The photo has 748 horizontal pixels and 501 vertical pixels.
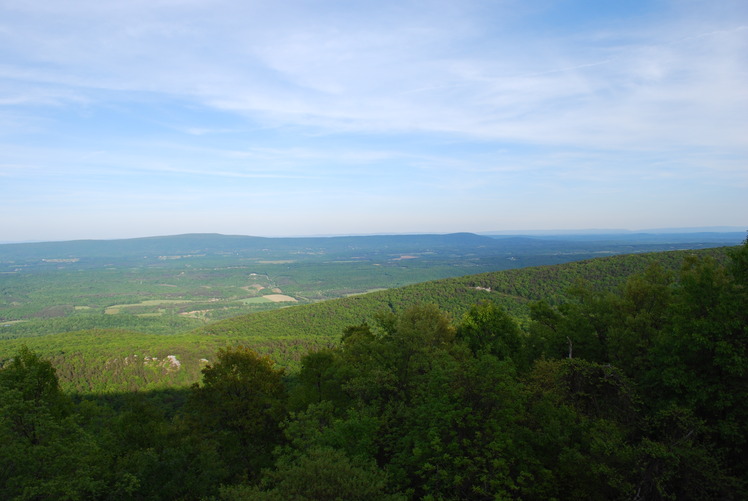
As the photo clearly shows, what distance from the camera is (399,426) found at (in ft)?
53.1

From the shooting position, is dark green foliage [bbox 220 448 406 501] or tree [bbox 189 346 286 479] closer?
dark green foliage [bbox 220 448 406 501]

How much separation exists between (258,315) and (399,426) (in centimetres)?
11218

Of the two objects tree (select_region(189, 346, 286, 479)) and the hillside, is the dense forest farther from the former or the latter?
the hillside

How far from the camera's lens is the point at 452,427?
1377 centimetres

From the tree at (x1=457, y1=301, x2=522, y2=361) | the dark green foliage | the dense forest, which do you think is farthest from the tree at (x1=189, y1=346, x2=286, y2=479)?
the tree at (x1=457, y1=301, x2=522, y2=361)

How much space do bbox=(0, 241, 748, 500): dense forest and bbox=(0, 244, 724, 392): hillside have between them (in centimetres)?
4829

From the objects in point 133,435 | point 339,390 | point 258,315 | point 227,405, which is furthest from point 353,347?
point 258,315

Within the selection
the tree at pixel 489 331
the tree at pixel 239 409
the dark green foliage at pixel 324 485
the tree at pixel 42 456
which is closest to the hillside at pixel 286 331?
the tree at pixel 489 331

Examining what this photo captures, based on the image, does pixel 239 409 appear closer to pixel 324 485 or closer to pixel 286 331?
pixel 324 485

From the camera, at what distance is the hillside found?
73.9m

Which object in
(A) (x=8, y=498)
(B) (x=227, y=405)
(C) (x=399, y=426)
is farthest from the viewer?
Result: (B) (x=227, y=405)

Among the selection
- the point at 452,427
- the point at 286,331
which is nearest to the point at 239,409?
the point at 452,427

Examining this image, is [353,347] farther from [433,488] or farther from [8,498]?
[8,498]

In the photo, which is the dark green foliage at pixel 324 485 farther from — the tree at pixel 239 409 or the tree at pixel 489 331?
the tree at pixel 489 331
